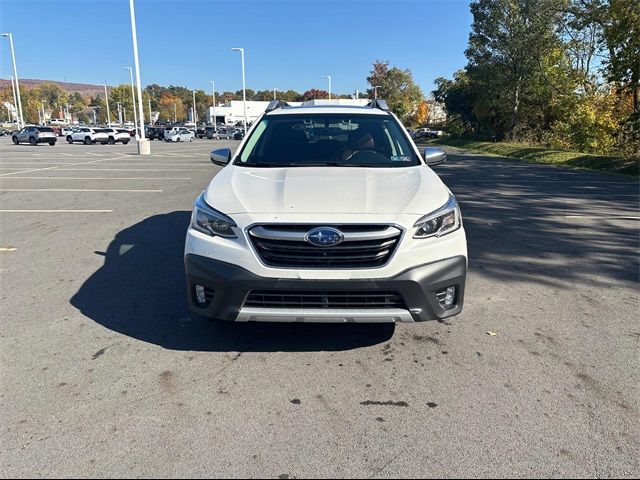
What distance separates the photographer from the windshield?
4.36 m

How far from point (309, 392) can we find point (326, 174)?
1716 mm

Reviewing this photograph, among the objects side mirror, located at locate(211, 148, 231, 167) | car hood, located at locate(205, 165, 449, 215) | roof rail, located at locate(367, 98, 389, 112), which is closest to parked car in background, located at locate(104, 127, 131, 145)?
roof rail, located at locate(367, 98, 389, 112)

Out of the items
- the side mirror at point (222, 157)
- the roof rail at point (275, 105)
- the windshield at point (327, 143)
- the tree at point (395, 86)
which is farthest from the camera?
the tree at point (395, 86)

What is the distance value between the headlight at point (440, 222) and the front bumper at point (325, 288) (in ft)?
0.67

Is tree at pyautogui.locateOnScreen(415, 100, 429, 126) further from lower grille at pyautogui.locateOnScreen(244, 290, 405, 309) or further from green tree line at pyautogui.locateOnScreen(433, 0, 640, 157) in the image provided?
lower grille at pyautogui.locateOnScreen(244, 290, 405, 309)

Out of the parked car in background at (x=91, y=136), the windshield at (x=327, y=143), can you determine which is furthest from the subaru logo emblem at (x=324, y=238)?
the parked car in background at (x=91, y=136)

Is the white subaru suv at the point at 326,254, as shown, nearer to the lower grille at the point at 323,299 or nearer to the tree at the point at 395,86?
the lower grille at the point at 323,299

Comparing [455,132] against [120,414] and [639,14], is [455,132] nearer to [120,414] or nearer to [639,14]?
[639,14]

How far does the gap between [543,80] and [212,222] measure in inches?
1329

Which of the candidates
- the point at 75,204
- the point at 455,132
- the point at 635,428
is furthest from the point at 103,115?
the point at 635,428

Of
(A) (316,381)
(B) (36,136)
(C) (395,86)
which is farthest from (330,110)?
(C) (395,86)

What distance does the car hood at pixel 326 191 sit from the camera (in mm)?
3223

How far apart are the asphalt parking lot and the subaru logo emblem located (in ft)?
2.90

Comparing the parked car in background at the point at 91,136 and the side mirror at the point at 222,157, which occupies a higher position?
the side mirror at the point at 222,157
